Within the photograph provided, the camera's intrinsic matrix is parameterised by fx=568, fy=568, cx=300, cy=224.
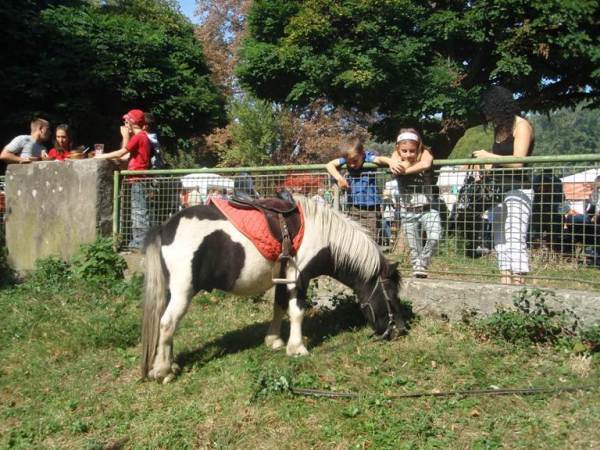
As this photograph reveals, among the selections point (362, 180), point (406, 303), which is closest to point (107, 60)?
point (362, 180)

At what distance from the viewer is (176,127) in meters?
15.2

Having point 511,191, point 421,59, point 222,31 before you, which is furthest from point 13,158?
point 222,31

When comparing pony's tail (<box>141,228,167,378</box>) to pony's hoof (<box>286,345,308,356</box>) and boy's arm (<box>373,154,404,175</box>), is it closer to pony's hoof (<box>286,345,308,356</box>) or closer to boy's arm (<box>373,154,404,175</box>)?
pony's hoof (<box>286,345,308,356</box>)

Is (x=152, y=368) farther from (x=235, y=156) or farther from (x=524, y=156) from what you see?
(x=235, y=156)

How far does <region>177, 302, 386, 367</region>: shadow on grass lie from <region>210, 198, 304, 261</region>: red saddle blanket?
95cm

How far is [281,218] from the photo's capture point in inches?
185

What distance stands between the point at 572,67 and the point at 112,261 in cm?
841

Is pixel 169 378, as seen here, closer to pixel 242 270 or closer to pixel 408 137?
pixel 242 270

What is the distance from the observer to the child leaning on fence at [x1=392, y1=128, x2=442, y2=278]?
5.61 meters

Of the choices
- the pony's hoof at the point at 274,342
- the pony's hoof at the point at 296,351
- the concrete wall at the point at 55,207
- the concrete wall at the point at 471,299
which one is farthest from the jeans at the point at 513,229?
the concrete wall at the point at 55,207

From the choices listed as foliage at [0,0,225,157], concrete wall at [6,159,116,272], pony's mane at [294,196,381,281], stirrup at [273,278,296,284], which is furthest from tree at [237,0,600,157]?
stirrup at [273,278,296,284]

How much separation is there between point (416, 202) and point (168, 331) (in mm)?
2768

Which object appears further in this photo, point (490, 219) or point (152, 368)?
point (490, 219)

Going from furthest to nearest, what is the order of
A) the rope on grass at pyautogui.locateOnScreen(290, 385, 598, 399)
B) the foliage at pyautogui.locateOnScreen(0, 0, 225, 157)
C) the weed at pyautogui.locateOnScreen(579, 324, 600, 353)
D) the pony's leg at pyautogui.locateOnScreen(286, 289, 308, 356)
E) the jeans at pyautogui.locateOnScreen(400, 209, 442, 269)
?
the foliage at pyautogui.locateOnScreen(0, 0, 225, 157) < the jeans at pyautogui.locateOnScreen(400, 209, 442, 269) < the pony's leg at pyautogui.locateOnScreen(286, 289, 308, 356) < the weed at pyautogui.locateOnScreen(579, 324, 600, 353) < the rope on grass at pyautogui.locateOnScreen(290, 385, 598, 399)
